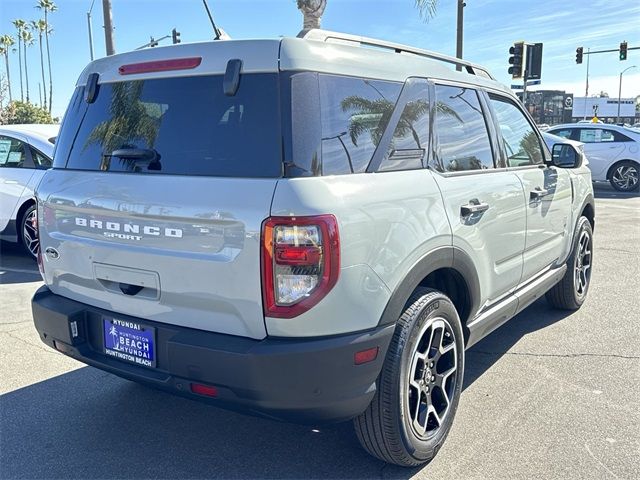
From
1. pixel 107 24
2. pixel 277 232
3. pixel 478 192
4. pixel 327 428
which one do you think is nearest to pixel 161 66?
pixel 277 232

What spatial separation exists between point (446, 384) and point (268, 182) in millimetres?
1533

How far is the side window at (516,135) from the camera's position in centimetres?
390

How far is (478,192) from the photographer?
3229 millimetres

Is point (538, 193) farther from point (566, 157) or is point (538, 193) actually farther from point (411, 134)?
point (411, 134)

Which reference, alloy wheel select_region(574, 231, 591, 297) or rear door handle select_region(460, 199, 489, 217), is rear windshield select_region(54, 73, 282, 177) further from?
alloy wheel select_region(574, 231, 591, 297)

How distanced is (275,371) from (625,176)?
14.6 m

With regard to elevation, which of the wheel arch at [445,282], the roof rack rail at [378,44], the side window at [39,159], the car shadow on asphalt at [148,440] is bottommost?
the car shadow on asphalt at [148,440]

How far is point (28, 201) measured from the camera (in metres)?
7.18

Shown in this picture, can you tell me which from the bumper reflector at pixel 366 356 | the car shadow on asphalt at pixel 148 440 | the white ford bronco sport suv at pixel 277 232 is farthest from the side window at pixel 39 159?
the bumper reflector at pixel 366 356

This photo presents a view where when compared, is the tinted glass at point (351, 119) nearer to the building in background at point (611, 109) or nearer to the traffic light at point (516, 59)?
the traffic light at point (516, 59)

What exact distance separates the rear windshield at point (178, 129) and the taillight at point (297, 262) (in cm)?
25

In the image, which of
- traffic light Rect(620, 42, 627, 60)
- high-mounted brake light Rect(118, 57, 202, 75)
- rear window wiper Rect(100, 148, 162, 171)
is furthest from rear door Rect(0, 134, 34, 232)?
traffic light Rect(620, 42, 627, 60)

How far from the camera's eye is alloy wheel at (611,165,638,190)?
14.3 metres

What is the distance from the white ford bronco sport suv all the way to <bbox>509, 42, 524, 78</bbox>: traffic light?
14828mm
